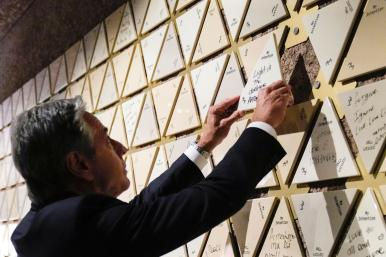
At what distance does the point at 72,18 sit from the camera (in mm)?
1586

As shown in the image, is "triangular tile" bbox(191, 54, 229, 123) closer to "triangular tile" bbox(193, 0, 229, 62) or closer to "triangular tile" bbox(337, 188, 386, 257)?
"triangular tile" bbox(193, 0, 229, 62)

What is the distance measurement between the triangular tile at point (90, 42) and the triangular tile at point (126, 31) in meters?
0.16

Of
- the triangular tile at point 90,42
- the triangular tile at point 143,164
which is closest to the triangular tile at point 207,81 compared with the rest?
the triangular tile at point 143,164

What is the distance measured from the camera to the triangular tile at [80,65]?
1531 mm

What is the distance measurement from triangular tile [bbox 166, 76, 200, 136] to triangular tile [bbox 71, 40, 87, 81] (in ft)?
1.88

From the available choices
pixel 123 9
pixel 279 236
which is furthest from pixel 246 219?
pixel 123 9

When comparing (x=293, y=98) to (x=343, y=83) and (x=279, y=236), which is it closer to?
(x=343, y=83)

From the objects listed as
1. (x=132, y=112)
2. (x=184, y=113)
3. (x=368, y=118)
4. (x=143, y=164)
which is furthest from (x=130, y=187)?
(x=368, y=118)

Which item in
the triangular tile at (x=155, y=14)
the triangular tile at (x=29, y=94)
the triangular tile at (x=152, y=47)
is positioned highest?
the triangular tile at (x=29, y=94)

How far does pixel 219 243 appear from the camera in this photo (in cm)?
94

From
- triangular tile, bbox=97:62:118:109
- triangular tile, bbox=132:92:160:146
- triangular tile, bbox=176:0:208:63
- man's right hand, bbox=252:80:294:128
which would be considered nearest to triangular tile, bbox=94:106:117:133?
triangular tile, bbox=97:62:118:109

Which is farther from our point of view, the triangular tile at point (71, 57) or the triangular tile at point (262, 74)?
the triangular tile at point (71, 57)

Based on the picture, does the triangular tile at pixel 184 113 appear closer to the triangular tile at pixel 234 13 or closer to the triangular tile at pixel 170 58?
the triangular tile at pixel 170 58

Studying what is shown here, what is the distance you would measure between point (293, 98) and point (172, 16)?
0.47 meters
